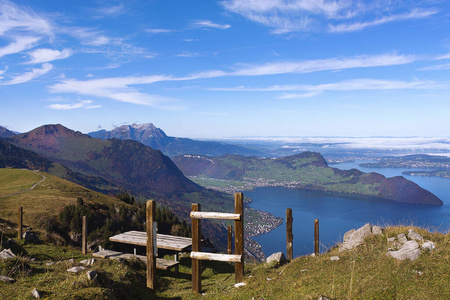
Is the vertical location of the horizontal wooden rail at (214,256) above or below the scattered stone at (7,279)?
below

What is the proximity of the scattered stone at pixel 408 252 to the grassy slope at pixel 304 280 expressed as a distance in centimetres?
25

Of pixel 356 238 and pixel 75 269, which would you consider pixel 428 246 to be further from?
pixel 75 269

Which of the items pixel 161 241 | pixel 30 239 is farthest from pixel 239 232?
pixel 30 239

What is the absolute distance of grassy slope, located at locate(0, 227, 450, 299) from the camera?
8375 millimetres

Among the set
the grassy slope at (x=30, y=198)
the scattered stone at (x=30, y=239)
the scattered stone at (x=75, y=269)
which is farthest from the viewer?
the grassy slope at (x=30, y=198)

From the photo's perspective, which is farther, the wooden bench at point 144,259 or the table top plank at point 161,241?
the table top plank at point 161,241

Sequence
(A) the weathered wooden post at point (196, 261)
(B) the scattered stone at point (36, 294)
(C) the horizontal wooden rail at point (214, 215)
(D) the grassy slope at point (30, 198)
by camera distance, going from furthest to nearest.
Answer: (D) the grassy slope at point (30, 198) < (A) the weathered wooden post at point (196, 261) < (C) the horizontal wooden rail at point (214, 215) < (B) the scattered stone at point (36, 294)

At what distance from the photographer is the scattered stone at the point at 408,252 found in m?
11.0

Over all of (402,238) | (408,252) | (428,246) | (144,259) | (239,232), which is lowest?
(144,259)

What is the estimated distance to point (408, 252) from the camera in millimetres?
11258

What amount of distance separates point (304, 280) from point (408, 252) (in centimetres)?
471

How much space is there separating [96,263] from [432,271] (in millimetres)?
13827

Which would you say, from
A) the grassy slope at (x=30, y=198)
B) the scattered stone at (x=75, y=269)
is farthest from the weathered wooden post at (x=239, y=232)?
the grassy slope at (x=30, y=198)

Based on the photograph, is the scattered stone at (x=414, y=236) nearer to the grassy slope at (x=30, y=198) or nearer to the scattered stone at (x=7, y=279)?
the scattered stone at (x=7, y=279)
